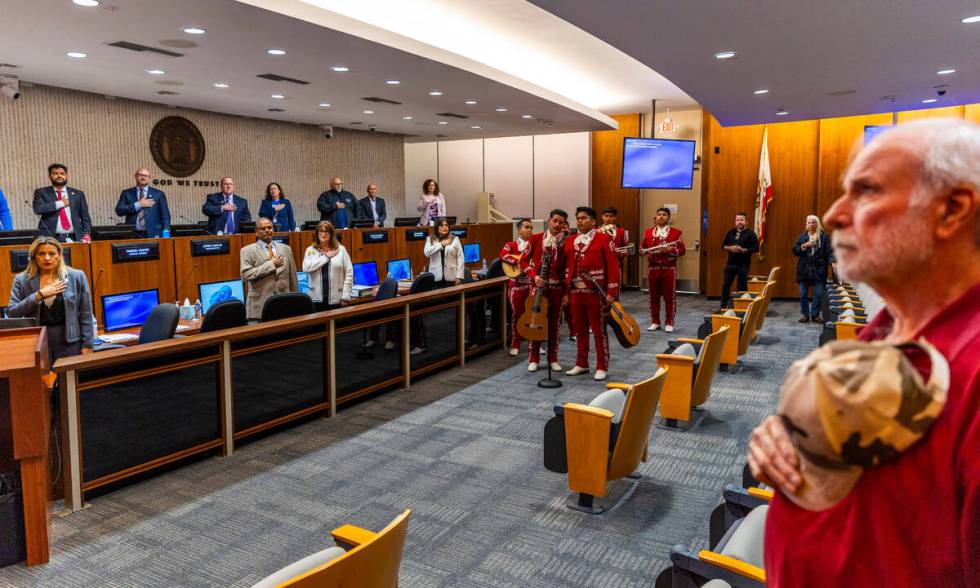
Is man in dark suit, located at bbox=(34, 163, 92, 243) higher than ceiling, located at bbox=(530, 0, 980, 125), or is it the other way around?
ceiling, located at bbox=(530, 0, 980, 125)

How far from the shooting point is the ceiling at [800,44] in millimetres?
4941

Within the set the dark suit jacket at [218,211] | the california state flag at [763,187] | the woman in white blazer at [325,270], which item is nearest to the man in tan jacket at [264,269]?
the woman in white blazer at [325,270]

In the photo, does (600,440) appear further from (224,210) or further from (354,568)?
(224,210)

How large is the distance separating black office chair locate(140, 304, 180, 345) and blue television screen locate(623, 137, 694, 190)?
8.78 m

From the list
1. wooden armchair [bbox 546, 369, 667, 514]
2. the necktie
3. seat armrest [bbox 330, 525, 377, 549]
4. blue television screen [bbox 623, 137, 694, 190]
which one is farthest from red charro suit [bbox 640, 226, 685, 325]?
seat armrest [bbox 330, 525, 377, 549]

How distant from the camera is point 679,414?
211 inches

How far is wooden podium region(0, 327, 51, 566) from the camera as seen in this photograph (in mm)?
3268

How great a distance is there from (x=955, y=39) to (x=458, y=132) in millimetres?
9398

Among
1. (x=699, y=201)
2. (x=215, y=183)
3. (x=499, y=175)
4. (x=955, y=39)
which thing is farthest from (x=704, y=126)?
(x=215, y=183)

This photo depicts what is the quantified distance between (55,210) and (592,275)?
633 centimetres

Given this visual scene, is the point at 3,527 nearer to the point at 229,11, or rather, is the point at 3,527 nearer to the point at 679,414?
the point at 229,11

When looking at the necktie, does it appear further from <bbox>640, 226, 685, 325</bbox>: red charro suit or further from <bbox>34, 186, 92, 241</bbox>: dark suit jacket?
<bbox>640, 226, 685, 325</bbox>: red charro suit

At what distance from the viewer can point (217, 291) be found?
22.8ft

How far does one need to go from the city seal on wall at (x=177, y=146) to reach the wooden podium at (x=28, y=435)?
8.30m
